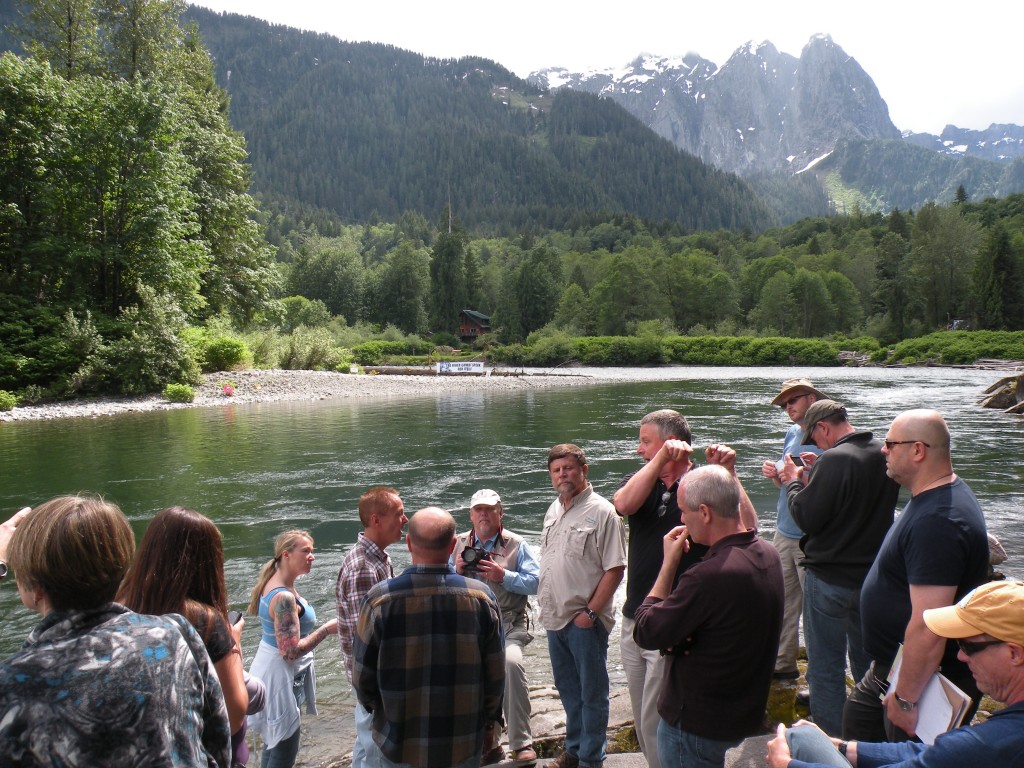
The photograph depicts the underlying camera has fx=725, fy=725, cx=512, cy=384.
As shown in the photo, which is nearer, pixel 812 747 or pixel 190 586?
pixel 812 747

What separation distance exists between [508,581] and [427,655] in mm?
1455

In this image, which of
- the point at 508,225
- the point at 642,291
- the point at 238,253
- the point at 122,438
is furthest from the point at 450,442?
the point at 508,225

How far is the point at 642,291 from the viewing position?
94250mm

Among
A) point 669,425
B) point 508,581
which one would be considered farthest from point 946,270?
point 508,581

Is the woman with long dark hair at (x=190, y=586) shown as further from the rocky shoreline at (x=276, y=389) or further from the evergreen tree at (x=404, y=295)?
the evergreen tree at (x=404, y=295)

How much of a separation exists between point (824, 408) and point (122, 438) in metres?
19.9

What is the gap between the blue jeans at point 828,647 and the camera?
13.5 ft

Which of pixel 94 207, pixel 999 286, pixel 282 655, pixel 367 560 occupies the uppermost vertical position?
pixel 94 207

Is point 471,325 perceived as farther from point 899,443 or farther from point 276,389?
point 899,443

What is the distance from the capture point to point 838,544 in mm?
4059

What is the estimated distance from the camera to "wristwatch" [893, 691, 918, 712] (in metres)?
2.72

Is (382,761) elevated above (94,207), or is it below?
below

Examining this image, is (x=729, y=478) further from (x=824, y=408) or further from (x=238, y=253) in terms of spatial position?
(x=238, y=253)

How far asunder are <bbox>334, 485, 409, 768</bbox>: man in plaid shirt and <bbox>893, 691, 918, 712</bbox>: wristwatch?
225 cm
